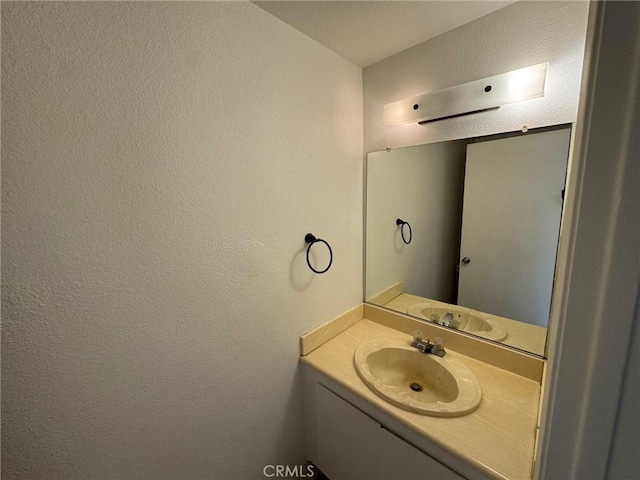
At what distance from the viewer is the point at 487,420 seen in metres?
0.86

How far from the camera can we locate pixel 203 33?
798 millimetres

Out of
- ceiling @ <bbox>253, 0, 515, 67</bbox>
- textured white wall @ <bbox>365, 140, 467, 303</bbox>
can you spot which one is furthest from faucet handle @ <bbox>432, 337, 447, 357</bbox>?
ceiling @ <bbox>253, 0, 515, 67</bbox>

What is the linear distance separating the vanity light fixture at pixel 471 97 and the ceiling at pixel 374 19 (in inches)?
9.7

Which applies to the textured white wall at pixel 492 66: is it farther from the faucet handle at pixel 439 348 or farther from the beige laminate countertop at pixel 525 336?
the faucet handle at pixel 439 348

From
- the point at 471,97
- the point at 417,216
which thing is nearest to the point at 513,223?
the point at 417,216

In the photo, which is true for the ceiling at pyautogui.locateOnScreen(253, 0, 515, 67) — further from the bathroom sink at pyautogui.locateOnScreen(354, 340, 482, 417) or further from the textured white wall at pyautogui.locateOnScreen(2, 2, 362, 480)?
the bathroom sink at pyautogui.locateOnScreen(354, 340, 482, 417)

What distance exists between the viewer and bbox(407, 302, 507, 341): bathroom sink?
1172 millimetres

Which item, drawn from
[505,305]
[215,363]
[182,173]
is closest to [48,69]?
[182,173]

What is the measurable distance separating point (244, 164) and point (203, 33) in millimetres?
413

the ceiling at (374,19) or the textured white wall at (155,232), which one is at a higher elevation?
the ceiling at (374,19)

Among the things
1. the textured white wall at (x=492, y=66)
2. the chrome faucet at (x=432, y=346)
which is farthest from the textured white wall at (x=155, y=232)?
the chrome faucet at (x=432, y=346)

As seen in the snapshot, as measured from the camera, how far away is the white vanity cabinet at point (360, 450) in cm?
86

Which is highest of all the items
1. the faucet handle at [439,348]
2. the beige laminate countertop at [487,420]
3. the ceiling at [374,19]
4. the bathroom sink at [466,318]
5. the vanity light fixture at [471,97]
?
the ceiling at [374,19]

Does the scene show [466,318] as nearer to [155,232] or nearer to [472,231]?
[472,231]
